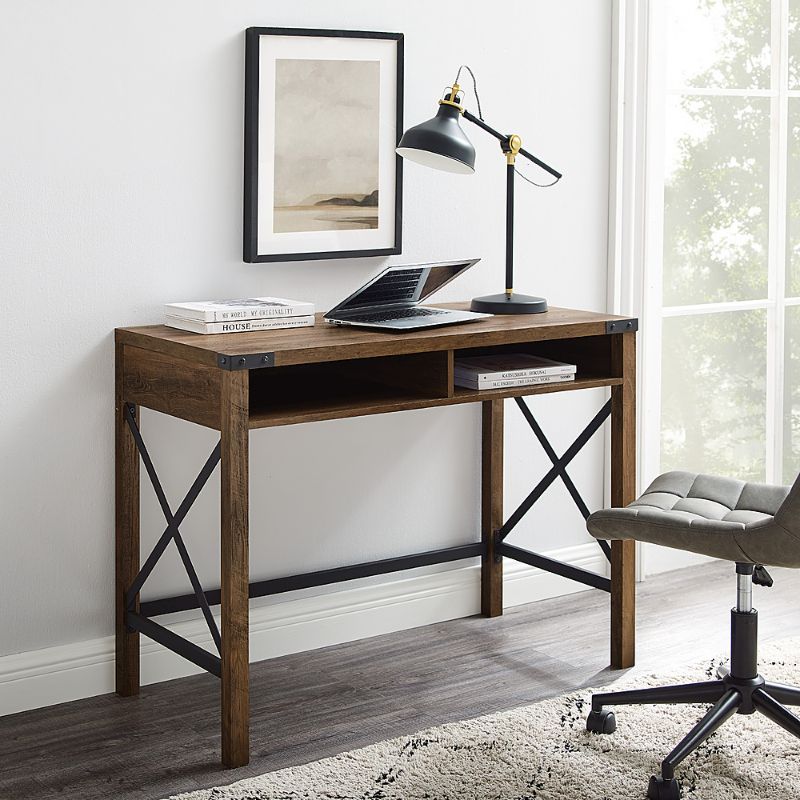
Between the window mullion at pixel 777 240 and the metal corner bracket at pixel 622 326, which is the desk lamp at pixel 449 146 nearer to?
the metal corner bracket at pixel 622 326

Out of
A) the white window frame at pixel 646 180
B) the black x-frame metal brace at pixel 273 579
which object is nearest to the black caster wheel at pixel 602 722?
the black x-frame metal brace at pixel 273 579

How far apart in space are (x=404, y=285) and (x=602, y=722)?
105 cm

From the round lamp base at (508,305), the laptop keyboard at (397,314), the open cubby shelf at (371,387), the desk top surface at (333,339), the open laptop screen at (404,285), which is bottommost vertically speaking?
the open cubby shelf at (371,387)

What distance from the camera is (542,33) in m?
3.35

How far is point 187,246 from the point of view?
113 inches

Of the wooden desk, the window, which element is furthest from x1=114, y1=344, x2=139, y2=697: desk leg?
the window

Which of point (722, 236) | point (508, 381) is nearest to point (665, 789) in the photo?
point (508, 381)

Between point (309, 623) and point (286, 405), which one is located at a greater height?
point (286, 405)

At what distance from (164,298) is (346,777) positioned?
114 centimetres

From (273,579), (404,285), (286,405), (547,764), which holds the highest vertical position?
(404,285)

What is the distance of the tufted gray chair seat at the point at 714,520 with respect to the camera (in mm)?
2197

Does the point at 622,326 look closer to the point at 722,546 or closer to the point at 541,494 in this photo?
the point at 541,494

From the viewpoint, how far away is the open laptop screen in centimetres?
272

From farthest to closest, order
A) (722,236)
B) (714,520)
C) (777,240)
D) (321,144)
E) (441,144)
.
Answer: (777,240) < (722,236) < (321,144) < (441,144) < (714,520)
